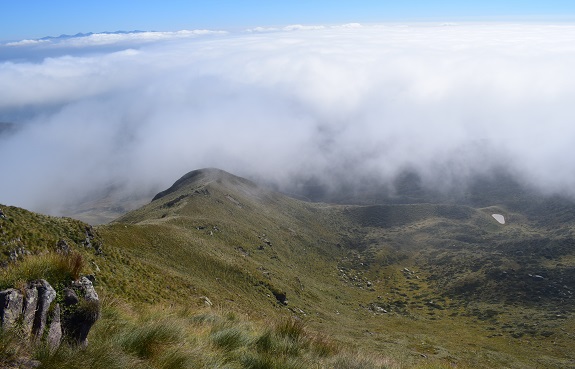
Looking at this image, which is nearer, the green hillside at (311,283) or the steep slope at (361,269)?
the green hillside at (311,283)

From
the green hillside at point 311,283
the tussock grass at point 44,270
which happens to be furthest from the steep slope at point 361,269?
the tussock grass at point 44,270

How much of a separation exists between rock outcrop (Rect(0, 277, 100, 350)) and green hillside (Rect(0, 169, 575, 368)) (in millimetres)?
539

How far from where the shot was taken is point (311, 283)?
238 feet

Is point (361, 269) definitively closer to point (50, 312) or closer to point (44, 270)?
point (44, 270)

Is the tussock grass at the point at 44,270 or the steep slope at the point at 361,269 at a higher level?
the tussock grass at the point at 44,270

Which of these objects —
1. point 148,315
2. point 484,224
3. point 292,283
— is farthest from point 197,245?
point 484,224

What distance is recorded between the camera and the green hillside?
9320 mm

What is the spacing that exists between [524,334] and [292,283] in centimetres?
3803

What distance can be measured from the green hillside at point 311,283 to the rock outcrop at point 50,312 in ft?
1.77

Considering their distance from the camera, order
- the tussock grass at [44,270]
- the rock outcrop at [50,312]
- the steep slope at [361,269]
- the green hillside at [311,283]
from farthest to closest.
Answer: the steep slope at [361,269], the green hillside at [311,283], the tussock grass at [44,270], the rock outcrop at [50,312]

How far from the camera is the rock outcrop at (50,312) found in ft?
20.5

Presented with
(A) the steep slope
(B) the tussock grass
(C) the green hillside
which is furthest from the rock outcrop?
(A) the steep slope

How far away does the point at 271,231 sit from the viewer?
9100 cm

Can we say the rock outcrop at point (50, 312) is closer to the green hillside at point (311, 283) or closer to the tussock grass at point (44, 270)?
the tussock grass at point (44, 270)
